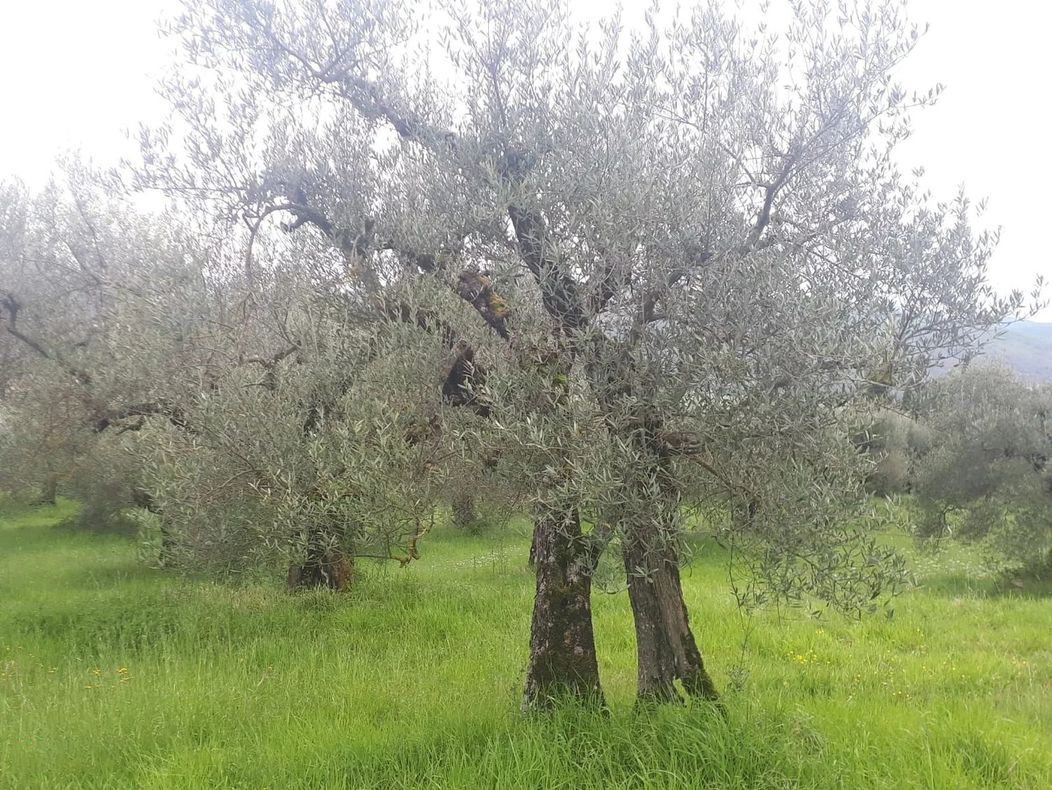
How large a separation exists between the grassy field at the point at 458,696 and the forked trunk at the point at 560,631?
500 mm

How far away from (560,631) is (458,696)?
1.94 metres

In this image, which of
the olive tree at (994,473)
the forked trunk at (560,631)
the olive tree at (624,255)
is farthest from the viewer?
the olive tree at (994,473)

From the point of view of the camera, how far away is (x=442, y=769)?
6422mm

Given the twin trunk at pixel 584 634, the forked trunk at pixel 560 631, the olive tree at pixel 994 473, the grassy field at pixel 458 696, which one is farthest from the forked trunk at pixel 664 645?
the olive tree at pixel 994 473

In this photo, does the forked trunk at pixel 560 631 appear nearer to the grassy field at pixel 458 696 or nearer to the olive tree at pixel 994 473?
the grassy field at pixel 458 696

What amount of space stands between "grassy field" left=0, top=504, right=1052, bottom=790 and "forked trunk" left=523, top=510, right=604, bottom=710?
500mm

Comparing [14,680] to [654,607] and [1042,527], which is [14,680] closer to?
[654,607]

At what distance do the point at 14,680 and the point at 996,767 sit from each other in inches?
502

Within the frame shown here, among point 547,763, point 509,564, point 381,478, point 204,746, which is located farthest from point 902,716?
point 509,564

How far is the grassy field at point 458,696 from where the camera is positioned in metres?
6.37

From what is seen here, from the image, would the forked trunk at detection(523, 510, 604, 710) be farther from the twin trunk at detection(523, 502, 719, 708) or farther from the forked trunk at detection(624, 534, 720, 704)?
the forked trunk at detection(624, 534, 720, 704)

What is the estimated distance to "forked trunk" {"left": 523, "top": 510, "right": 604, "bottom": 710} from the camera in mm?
7805

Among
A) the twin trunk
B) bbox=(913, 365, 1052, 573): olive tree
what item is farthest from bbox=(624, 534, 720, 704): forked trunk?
bbox=(913, 365, 1052, 573): olive tree

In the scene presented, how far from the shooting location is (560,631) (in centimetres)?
793
